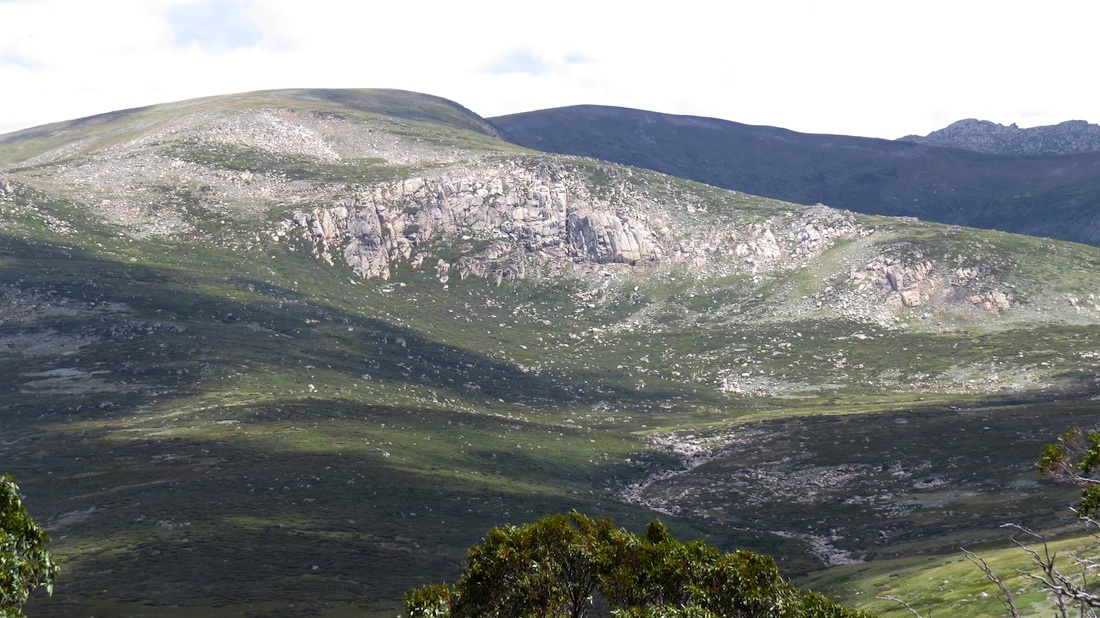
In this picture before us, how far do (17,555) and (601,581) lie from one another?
27237 mm

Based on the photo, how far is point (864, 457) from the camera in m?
184

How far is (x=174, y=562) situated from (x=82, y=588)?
13653mm

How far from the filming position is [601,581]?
4859 cm

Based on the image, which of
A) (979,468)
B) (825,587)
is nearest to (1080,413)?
(979,468)

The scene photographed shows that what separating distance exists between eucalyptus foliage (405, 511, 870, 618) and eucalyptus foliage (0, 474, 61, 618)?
16.6m

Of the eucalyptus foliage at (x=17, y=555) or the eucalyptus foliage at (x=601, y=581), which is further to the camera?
the eucalyptus foliage at (x=601, y=581)

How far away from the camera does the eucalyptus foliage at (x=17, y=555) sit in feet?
132

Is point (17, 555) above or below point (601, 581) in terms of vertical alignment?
above

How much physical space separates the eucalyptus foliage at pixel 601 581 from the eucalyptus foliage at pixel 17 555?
54.3ft

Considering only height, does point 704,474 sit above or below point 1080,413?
below

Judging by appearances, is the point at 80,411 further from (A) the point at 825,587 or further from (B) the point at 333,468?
(A) the point at 825,587

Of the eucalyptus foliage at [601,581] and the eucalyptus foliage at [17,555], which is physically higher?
the eucalyptus foliage at [17,555]

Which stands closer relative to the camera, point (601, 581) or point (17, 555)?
point (17, 555)

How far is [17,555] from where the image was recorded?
4266 cm
